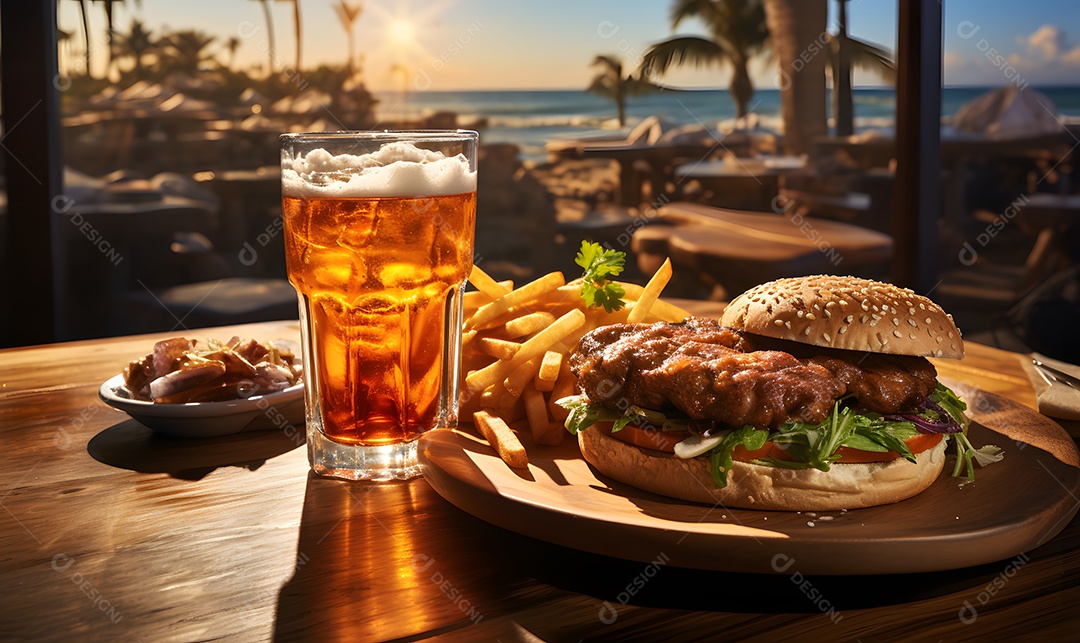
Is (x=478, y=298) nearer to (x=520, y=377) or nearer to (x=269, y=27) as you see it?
(x=520, y=377)

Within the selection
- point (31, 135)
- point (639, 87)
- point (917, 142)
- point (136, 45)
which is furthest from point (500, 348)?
point (639, 87)

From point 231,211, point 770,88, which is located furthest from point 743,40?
point 231,211

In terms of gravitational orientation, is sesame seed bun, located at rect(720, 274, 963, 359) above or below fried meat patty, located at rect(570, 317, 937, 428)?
above

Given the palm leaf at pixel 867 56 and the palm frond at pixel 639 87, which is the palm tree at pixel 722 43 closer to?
the palm frond at pixel 639 87

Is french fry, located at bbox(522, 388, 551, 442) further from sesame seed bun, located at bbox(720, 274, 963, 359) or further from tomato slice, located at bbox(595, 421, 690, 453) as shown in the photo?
sesame seed bun, located at bbox(720, 274, 963, 359)

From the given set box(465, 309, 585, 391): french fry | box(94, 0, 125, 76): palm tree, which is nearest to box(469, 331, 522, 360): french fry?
box(465, 309, 585, 391): french fry
